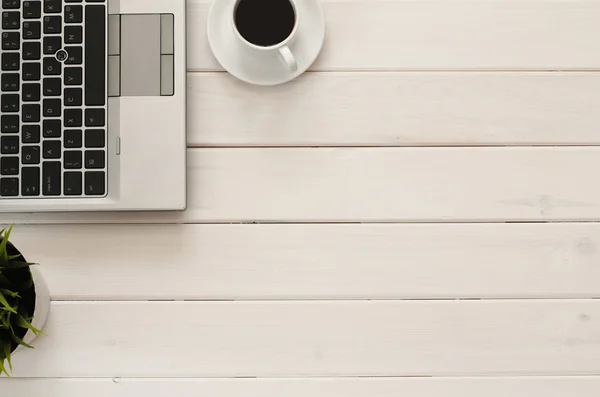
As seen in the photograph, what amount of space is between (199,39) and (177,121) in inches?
4.4

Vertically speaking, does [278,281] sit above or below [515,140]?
below

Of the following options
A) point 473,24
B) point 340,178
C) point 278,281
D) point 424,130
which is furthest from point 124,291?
point 473,24

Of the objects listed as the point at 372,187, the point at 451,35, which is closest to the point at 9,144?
the point at 372,187

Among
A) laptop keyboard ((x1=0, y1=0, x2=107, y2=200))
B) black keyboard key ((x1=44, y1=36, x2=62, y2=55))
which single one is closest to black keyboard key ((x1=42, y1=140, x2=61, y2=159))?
laptop keyboard ((x1=0, y1=0, x2=107, y2=200))

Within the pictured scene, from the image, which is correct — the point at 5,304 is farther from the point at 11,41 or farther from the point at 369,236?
the point at 369,236

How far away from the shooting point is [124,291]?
0.72m

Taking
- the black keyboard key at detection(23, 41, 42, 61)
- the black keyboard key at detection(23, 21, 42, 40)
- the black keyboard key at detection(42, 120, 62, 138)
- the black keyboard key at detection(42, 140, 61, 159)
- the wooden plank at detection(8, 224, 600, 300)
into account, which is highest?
the black keyboard key at detection(23, 21, 42, 40)

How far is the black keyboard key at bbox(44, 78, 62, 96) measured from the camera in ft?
2.25

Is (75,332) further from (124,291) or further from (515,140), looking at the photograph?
(515,140)

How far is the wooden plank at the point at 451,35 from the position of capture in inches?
28.6

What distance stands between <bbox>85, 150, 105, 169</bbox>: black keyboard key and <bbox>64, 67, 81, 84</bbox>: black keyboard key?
82 mm

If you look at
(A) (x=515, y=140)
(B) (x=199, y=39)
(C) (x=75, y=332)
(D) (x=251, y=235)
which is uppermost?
(B) (x=199, y=39)

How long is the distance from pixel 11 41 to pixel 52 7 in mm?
61

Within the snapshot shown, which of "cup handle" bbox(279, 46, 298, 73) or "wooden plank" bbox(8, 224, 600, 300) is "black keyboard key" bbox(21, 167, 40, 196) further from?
"cup handle" bbox(279, 46, 298, 73)
